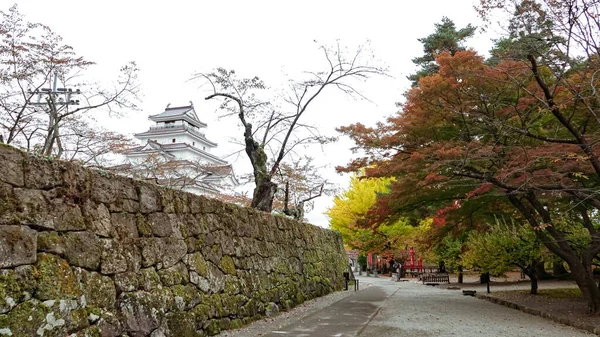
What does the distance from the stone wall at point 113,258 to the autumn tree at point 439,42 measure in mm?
18202

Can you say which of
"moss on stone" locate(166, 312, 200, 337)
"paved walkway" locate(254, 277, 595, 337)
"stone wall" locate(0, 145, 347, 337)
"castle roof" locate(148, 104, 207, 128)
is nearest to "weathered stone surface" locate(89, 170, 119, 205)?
"stone wall" locate(0, 145, 347, 337)

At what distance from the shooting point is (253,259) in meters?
9.14

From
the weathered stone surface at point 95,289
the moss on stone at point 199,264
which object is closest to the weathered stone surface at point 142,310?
the weathered stone surface at point 95,289

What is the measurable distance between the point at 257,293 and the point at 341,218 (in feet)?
76.2

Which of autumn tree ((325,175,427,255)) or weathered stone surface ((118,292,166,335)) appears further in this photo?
autumn tree ((325,175,427,255))

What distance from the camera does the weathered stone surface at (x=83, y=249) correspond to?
15.0 feet

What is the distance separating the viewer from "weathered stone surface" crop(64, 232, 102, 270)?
456 centimetres

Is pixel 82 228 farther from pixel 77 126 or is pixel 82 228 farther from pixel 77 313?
pixel 77 126

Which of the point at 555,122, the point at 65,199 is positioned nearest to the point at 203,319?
the point at 65,199

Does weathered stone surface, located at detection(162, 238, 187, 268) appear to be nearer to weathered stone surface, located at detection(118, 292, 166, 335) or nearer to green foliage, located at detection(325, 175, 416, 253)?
weathered stone surface, located at detection(118, 292, 166, 335)

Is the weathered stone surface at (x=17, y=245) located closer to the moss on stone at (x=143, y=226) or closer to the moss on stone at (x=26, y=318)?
the moss on stone at (x=26, y=318)

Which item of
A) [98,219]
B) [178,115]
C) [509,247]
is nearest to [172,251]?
[98,219]

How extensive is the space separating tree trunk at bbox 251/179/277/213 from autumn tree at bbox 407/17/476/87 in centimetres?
1437

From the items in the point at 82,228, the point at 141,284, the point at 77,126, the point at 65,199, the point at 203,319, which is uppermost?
the point at 77,126
